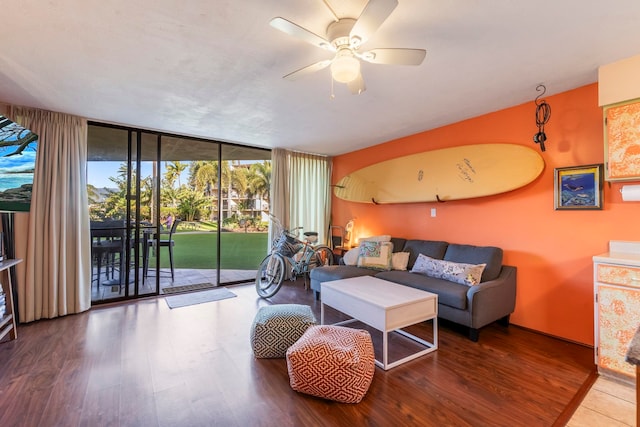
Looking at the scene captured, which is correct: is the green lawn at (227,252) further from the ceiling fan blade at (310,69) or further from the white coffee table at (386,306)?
the ceiling fan blade at (310,69)

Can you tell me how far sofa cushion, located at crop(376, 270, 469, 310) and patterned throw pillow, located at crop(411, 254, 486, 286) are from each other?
0.06 m

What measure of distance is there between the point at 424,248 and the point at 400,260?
351 mm

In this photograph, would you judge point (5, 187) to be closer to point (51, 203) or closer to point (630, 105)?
point (51, 203)

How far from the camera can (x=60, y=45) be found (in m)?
1.95

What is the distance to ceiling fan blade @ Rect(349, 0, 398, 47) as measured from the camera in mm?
1330

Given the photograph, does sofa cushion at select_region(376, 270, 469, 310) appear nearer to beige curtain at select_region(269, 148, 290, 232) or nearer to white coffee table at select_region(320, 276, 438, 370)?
white coffee table at select_region(320, 276, 438, 370)

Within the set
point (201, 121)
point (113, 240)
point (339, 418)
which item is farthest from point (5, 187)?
point (339, 418)

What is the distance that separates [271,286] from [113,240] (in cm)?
224

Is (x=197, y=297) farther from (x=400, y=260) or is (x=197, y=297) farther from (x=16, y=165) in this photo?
(x=400, y=260)

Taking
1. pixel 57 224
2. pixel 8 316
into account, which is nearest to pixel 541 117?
pixel 57 224

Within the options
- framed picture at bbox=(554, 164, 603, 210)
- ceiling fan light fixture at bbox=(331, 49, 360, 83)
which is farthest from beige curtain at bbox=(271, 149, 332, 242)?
framed picture at bbox=(554, 164, 603, 210)

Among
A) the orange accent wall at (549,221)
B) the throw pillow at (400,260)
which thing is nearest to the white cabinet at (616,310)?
the orange accent wall at (549,221)

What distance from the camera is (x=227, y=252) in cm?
603

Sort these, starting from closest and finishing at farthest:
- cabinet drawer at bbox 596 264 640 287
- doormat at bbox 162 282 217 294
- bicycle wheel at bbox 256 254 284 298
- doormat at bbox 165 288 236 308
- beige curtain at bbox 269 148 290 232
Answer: cabinet drawer at bbox 596 264 640 287 → doormat at bbox 165 288 236 308 → bicycle wheel at bbox 256 254 284 298 → doormat at bbox 162 282 217 294 → beige curtain at bbox 269 148 290 232
